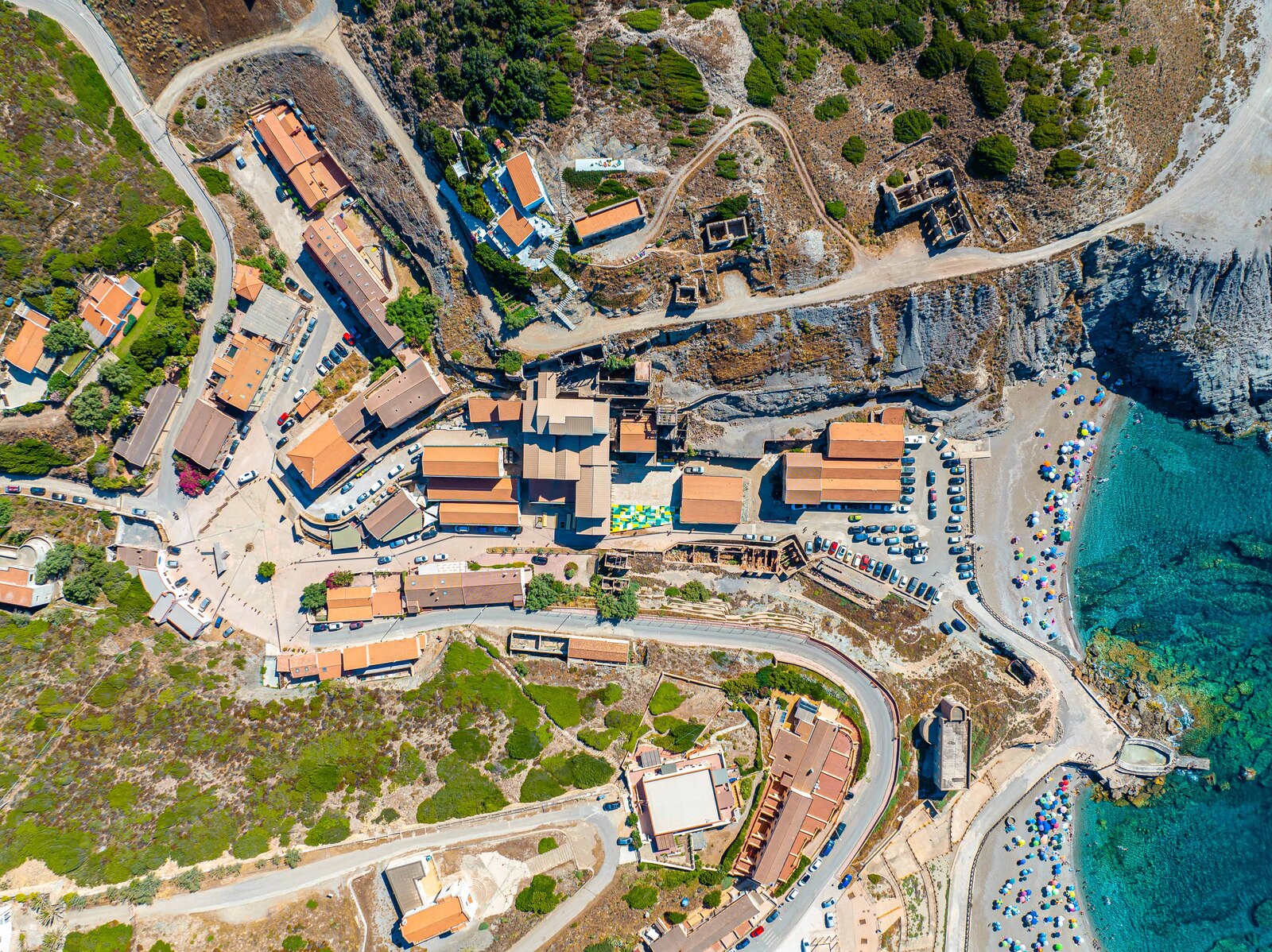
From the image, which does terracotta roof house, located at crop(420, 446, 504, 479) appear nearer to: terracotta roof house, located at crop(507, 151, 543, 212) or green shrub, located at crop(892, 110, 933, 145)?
terracotta roof house, located at crop(507, 151, 543, 212)

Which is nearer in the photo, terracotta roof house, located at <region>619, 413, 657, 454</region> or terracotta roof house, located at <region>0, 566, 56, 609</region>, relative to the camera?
terracotta roof house, located at <region>0, 566, 56, 609</region>

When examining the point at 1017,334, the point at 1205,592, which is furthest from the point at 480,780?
the point at 1205,592

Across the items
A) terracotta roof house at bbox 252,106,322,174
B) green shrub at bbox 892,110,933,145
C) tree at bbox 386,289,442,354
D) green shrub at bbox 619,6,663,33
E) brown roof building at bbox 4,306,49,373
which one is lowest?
tree at bbox 386,289,442,354

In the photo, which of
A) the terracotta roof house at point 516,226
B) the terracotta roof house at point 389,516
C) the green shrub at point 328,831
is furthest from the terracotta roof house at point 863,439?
the green shrub at point 328,831

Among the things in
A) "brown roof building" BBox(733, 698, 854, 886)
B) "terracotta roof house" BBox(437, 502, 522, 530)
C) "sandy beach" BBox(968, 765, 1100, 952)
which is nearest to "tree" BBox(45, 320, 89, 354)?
"terracotta roof house" BBox(437, 502, 522, 530)

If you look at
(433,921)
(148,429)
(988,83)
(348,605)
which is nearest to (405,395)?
(348,605)

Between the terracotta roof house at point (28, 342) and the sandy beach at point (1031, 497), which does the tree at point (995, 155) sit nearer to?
the sandy beach at point (1031, 497)

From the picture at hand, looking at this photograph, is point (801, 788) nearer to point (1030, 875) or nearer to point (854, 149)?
point (1030, 875)
